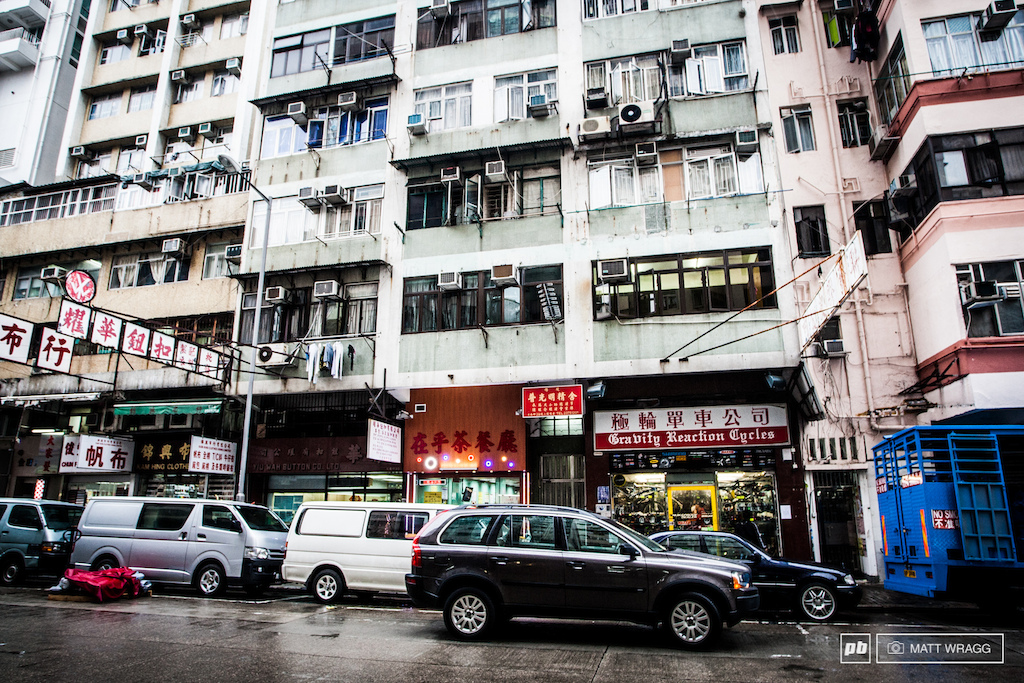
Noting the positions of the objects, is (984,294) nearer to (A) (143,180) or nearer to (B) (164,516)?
(B) (164,516)

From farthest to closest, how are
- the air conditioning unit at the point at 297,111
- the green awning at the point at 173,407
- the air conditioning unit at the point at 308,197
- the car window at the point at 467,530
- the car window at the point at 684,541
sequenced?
the air conditioning unit at the point at 297,111
the air conditioning unit at the point at 308,197
the green awning at the point at 173,407
the car window at the point at 684,541
the car window at the point at 467,530

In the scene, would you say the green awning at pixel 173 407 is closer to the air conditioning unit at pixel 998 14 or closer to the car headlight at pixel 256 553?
the car headlight at pixel 256 553

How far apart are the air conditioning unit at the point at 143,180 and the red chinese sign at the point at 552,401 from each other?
16.6 meters

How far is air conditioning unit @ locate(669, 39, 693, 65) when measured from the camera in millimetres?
17594

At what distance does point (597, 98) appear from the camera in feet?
58.0

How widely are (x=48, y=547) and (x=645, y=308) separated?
52.0 ft

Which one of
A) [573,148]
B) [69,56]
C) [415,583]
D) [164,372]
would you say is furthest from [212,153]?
[415,583]

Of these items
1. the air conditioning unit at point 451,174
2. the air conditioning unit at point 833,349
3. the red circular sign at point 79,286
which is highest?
the air conditioning unit at point 451,174

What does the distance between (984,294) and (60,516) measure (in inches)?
878

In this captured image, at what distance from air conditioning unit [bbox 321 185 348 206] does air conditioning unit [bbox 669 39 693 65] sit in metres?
10.7

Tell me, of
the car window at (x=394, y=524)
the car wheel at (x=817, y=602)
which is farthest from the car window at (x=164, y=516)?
the car wheel at (x=817, y=602)

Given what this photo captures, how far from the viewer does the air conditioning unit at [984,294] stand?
1275 centimetres

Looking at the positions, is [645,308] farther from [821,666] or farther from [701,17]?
[821,666]

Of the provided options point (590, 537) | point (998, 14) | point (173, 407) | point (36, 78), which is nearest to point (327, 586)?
point (590, 537)
